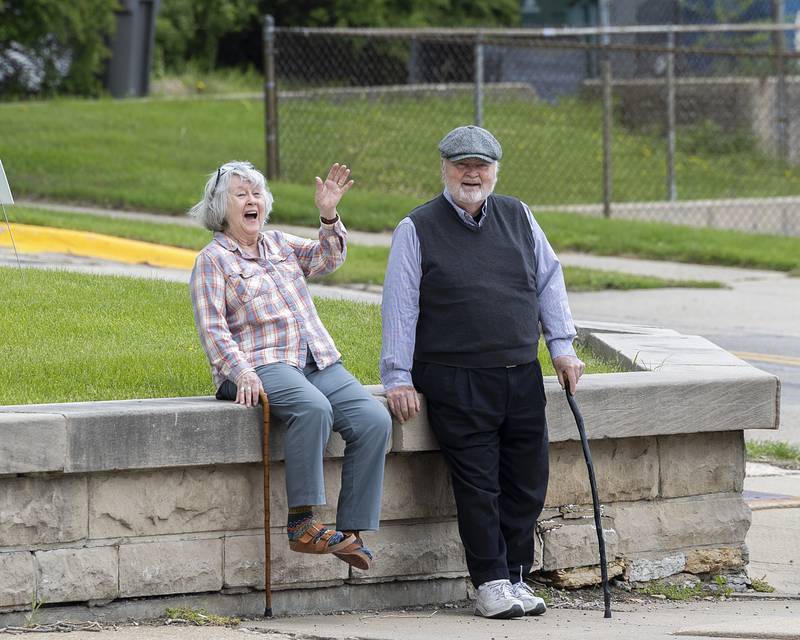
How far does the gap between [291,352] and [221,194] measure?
0.62 meters

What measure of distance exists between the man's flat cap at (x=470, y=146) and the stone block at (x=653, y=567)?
1.71 m

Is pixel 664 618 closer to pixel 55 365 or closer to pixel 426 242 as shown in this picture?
pixel 426 242

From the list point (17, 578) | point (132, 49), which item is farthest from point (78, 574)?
point (132, 49)

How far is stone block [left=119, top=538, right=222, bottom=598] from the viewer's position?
4848mm

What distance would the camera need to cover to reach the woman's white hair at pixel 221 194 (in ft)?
16.9

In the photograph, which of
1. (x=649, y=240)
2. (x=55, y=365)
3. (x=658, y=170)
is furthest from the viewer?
(x=658, y=170)

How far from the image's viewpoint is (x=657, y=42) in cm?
2383

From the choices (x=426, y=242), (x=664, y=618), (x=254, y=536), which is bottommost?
(x=664, y=618)

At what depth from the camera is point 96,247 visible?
34.9ft

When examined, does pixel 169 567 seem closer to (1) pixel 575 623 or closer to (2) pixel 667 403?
(1) pixel 575 623

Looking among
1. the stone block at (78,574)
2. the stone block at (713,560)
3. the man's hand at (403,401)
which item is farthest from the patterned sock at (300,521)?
the stone block at (713,560)

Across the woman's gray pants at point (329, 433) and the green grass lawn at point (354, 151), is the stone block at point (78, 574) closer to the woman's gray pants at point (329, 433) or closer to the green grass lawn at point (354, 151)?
the woman's gray pants at point (329, 433)

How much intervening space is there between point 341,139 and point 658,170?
4.12 meters

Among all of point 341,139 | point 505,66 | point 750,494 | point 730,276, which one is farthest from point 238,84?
point 750,494
